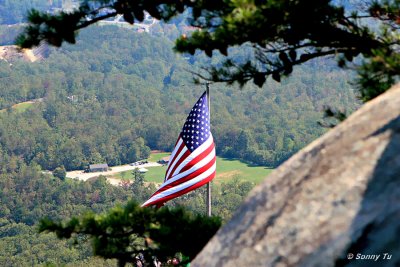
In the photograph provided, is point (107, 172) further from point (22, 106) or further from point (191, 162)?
point (191, 162)

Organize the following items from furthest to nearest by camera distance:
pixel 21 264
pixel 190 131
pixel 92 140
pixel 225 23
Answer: pixel 92 140 → pixel 21 264 → pixel 190 131 → pixel 225 23

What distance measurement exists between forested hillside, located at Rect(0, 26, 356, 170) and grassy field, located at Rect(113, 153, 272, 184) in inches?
147

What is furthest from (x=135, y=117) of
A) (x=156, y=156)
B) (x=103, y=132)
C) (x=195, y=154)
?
(x=195, y=154)

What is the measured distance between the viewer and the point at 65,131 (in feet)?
502

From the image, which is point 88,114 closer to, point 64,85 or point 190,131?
point 64,85

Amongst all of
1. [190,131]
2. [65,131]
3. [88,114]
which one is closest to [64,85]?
[88,114]

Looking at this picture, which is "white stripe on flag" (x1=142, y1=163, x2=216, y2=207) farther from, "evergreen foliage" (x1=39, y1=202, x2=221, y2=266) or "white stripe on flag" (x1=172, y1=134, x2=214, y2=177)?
"evergreen foliage" (x1=39, y1=202, x2=221, y2=266)

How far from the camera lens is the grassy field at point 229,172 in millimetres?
112375

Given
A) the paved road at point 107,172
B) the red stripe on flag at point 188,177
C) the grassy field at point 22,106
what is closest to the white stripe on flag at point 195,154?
the red stripe on flag at point 188,177

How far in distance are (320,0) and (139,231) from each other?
2654 mm

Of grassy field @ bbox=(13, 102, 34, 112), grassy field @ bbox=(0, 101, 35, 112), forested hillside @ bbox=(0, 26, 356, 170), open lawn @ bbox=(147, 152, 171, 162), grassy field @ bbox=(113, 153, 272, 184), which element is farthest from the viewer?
grassy field @ bbox=(13, 102, 34, 112)

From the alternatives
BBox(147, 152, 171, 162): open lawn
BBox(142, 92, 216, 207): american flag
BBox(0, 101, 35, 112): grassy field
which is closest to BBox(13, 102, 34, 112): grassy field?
BBox(0, 101, 35, 112): grassy field

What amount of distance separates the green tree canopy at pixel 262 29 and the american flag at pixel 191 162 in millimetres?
4452

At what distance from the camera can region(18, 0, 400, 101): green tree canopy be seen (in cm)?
589
